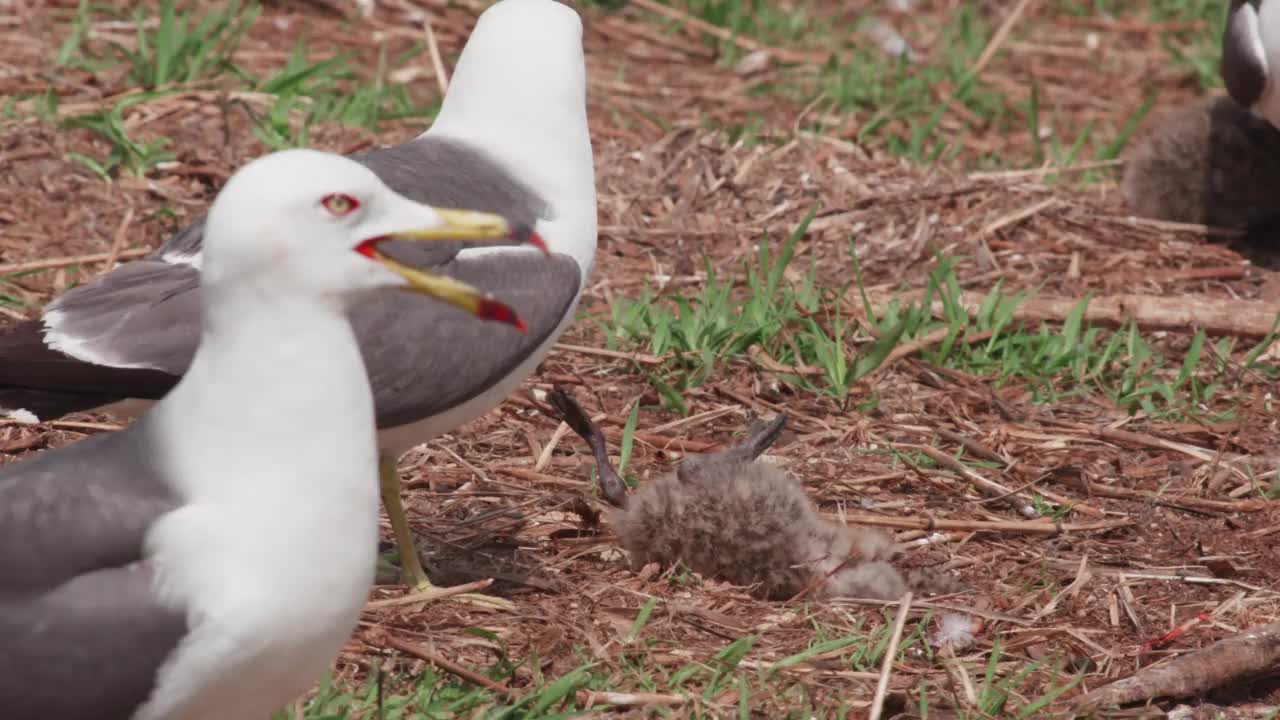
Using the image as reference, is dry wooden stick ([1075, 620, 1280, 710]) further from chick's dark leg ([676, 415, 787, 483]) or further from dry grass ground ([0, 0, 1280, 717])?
→ chick's dark leg ([676, 415, 787, 483])

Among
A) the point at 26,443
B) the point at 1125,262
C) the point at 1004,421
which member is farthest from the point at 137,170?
the point at 1125,262

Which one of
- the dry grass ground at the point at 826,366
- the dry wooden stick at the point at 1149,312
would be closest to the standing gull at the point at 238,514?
the dry grass ground at the point at 826,366

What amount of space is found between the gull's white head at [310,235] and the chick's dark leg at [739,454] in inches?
64.7

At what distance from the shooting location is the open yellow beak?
9.11ft

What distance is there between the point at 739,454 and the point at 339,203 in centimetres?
191

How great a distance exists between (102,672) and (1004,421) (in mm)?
3218

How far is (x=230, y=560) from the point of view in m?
2.68

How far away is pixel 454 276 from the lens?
4.02 meters

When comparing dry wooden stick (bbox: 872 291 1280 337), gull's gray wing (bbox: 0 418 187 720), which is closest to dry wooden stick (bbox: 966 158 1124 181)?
dry wooden stick (bbox: 872 291 1280 337)

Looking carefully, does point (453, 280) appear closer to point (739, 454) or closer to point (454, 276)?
point (454, 276)

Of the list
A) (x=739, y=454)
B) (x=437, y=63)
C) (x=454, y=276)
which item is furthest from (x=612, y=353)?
(x=437, y=63)

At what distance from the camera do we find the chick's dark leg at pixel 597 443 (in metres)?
4.43

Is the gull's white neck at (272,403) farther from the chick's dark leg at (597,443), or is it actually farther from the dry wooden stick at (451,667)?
the chick's dark leg at (597,443)

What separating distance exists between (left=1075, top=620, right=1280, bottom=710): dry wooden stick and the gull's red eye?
6.25 ft
